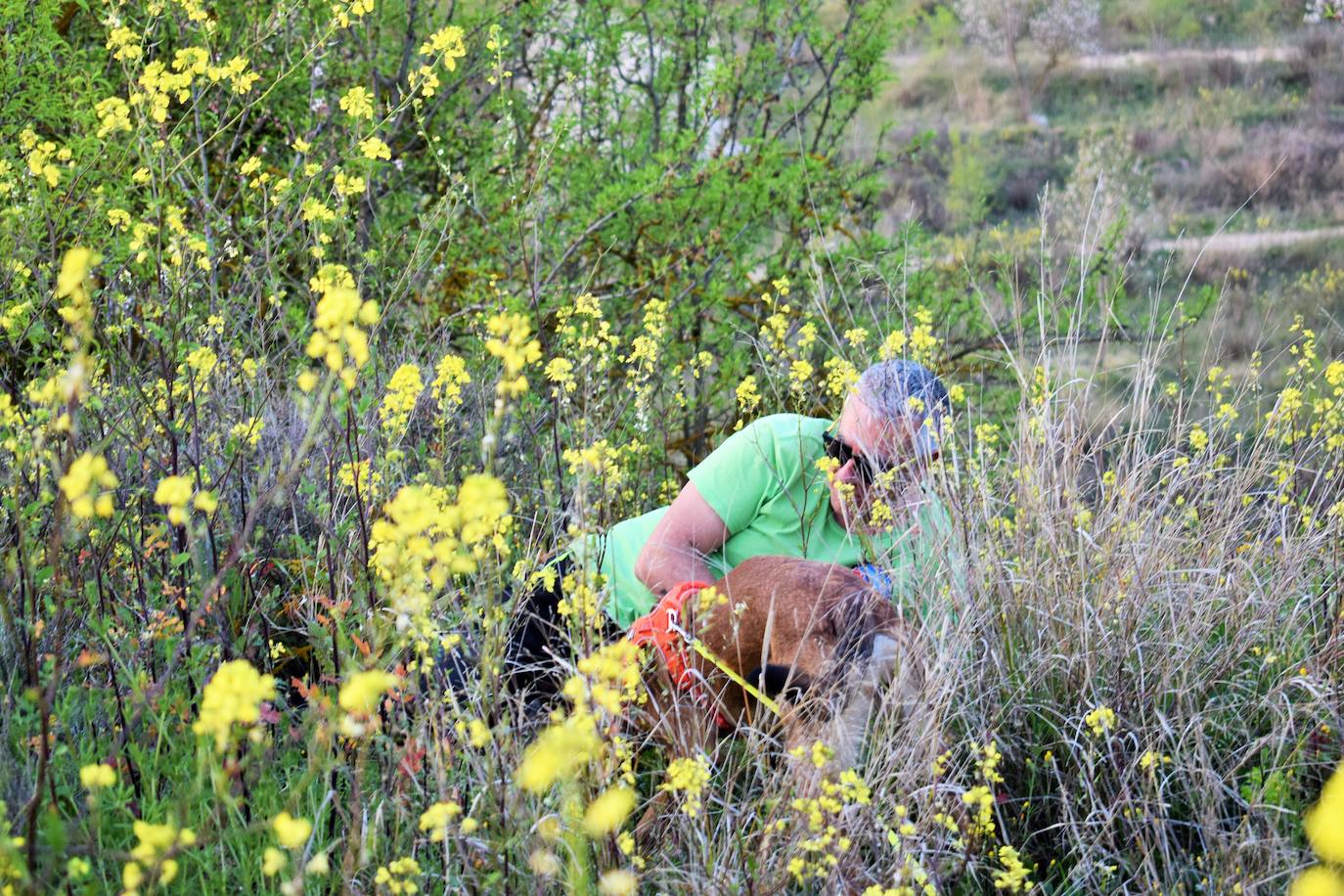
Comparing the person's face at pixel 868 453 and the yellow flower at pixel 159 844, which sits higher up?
the yellow flower at pixel 159 844

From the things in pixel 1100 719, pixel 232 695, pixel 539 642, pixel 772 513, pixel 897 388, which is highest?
pixel 232 695

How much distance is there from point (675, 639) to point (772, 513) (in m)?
0.66

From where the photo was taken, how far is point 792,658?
2455 mm

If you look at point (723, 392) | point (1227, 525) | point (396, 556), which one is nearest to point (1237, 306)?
point (723, 392)

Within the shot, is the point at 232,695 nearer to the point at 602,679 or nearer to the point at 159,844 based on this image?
the point at 159,844

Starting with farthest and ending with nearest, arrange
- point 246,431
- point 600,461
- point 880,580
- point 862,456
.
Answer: point 862,456
point 880,580
point 246,431
point 600,461

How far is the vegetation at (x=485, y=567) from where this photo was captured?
1.87 m

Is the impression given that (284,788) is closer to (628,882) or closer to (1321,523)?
(628,882)

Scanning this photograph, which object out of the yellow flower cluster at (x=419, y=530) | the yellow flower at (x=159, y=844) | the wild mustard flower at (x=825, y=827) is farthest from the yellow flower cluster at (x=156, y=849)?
the wild mustard flower at (x=825, y=827)

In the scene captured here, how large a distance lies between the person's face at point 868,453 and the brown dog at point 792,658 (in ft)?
1.25

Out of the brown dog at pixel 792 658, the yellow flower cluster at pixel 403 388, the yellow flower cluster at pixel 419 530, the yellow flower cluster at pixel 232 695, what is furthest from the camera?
the brown dog at pixel 792 658

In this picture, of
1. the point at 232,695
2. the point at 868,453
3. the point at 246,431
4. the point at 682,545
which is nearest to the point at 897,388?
the point at 868,453

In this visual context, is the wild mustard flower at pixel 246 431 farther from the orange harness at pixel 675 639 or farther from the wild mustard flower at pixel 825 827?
the wild mustard flower at pixel 825 827

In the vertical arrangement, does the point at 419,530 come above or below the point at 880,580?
above
